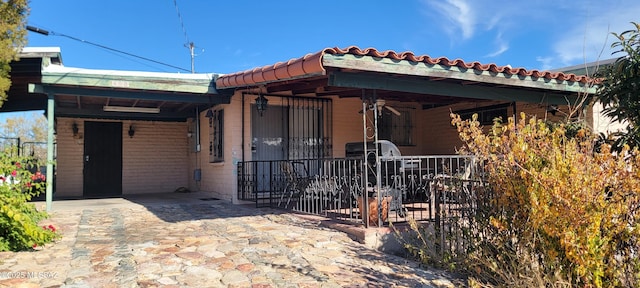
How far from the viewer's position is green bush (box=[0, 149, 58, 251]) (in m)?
4.06

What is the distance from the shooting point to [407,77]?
18.2 ft

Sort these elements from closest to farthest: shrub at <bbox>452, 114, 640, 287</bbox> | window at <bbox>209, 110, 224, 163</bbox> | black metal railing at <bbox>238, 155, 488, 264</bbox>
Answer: shrub at <bbox>452, 114, 640, 287</bbox>
black metal railing at <bbox>238, 155, 488, 264</bbox>
window at <bbox>209, 110, 224, 163</bbox>

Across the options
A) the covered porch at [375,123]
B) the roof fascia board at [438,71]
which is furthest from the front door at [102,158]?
the roof fascia board at [438,71]

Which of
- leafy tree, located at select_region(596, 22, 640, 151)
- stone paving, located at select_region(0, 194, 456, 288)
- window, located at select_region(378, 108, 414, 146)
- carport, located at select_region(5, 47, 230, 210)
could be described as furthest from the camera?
window, located at select_region(378, 108, 414, 146)

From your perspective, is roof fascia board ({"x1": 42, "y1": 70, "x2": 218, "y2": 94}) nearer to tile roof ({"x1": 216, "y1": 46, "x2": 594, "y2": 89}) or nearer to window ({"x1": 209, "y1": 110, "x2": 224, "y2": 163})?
tile roof ({"x1": 216, "y1": 46, "x2": 594, "y2": 89})

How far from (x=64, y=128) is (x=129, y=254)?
26.4 ft

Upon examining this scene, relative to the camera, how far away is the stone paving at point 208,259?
3432mm

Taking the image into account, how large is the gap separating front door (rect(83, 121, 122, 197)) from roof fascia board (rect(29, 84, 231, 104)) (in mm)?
3906

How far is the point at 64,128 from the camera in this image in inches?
417

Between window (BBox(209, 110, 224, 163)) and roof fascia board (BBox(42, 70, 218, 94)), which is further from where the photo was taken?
window (BBox(209, 110, 224, 163))

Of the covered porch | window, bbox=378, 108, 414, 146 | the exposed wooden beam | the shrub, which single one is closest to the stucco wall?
the covered porch

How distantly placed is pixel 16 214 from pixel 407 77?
15.1 feet

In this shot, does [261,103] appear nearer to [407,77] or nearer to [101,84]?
[101,84]

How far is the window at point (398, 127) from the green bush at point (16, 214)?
6.81 metres
